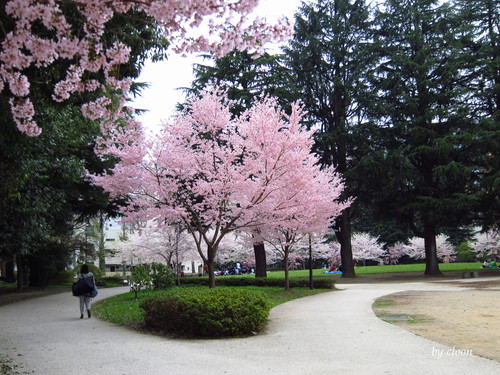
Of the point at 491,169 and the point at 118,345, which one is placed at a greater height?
the point at 491,169

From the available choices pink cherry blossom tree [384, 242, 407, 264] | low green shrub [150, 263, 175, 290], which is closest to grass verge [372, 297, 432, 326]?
low green shrub [150, 263, 175, 290]

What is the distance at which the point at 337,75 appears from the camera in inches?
1208

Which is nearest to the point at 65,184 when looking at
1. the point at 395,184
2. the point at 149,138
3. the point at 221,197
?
the point at 149,138

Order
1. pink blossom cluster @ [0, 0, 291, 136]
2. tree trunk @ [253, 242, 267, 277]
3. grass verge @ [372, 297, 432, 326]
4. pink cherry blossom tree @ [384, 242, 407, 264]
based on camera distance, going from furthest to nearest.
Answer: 1. pink cherry blossom tree @ [384, 242, 407, 264]
2. tree trunk @ [253, 242, 267, 277]
3. grass verge @ [372, 297, 432, 326]
4. pink blossom cluster @ [0, 0, 291, 136]

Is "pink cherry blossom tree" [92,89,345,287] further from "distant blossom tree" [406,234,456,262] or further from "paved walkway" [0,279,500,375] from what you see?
"distant blossom tree" [406,234,456,262]

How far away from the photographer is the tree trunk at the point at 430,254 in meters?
29.5

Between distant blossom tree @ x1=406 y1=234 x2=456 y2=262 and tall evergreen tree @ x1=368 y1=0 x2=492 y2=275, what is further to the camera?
distant blossom tree @ x1=406 y1=234 x2=456 y2=262

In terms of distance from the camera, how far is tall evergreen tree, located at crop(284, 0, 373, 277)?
29.5 meters

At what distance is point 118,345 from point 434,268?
26250mm

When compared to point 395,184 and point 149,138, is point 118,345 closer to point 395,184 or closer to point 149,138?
point 149,138

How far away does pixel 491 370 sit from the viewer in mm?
5297

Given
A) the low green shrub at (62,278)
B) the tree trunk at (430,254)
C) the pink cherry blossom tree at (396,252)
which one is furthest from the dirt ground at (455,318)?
the pink cherry blossom tree at (396,252)

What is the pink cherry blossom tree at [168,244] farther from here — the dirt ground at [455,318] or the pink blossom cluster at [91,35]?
the pink blossom cluster at [91,35]

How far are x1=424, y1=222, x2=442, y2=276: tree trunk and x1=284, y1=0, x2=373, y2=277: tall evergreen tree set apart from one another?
497cm
